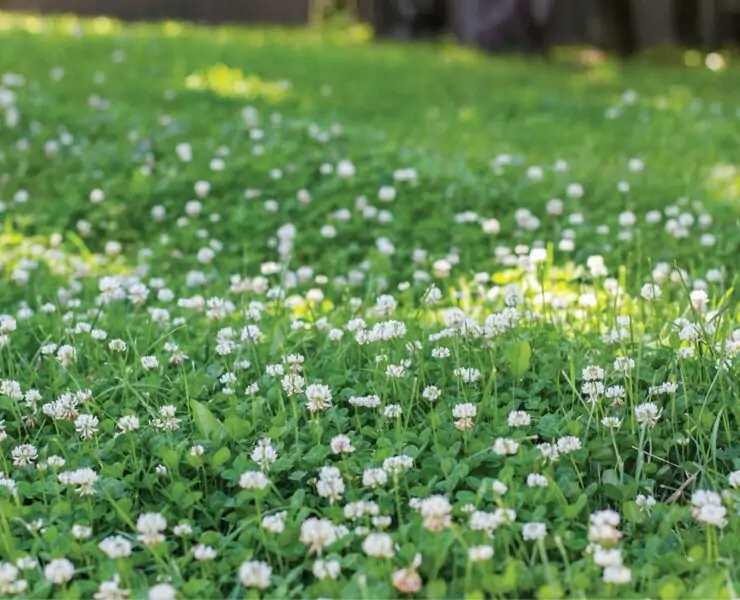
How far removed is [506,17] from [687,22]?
4184 mm

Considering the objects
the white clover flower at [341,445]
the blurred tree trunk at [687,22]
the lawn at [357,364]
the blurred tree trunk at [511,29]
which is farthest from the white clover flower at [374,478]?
the blurred tree trunk at [687,22]

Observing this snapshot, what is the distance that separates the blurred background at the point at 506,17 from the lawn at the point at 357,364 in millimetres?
7485

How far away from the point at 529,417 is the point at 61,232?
3226 mm

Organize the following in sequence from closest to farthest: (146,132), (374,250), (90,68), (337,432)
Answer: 1. (337,432)
2. (374,250)
3. (146,132)
4. (90,68)

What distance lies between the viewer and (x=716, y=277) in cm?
405

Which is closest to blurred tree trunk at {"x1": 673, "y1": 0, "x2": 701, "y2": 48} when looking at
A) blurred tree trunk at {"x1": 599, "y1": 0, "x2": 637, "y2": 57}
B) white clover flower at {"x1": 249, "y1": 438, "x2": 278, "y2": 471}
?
blurred tree trunk at {"x1": 599, "y1": 0, "x2": 637, "y2": 57}

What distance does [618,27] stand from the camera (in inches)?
595

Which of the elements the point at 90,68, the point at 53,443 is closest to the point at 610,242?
the point at 53,443

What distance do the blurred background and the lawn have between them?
749 cm

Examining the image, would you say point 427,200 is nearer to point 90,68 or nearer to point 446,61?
point 90,68

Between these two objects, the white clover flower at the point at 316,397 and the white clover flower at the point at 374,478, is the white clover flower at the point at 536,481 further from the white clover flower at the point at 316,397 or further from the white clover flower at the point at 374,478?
the white clover flower at the point at 316,397

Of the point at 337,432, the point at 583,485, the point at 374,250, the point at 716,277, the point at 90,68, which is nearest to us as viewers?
the point at 583,485

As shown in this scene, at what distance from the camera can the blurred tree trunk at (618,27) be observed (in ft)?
49.4

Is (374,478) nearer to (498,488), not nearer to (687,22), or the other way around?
(498,488)
